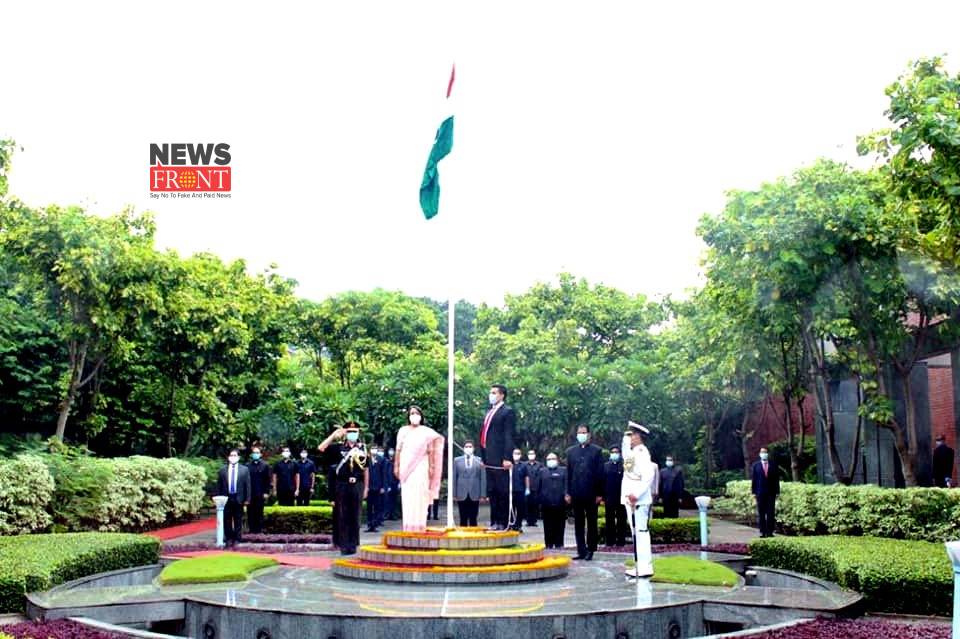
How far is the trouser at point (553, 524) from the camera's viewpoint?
1605 cm

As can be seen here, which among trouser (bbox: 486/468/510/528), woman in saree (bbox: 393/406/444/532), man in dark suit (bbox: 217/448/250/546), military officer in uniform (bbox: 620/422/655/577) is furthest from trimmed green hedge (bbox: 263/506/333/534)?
military officer in uniform (bbox: 620/422/655/577)

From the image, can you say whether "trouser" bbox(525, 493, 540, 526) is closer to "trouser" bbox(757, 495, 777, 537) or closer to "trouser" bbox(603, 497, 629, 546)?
"trouser" bbox(603, 497, 629, 546)

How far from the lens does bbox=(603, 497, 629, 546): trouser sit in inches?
678

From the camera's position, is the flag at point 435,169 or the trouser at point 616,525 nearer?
the flag at point 435,169

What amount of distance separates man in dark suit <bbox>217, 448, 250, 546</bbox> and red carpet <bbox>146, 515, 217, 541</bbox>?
7.83 feet

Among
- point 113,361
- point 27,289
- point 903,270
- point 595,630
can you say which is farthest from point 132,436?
point 595,630

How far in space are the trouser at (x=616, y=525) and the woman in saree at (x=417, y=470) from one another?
16.8 ft

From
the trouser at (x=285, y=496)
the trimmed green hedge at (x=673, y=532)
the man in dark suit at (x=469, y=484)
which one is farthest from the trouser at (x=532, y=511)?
the trouser at (x=285, y=496)

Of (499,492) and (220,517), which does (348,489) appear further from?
(220,517)

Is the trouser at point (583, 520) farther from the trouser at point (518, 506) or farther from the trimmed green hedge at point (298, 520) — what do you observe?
the trimmed green hedge at point (298, 520)

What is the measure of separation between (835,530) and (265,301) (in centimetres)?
1846

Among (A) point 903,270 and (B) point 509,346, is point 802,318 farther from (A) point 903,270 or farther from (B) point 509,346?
(B) point 509,346

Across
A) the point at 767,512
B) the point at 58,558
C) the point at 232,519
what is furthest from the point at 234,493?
the point at 767,512

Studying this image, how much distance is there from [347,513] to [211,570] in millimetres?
3142
